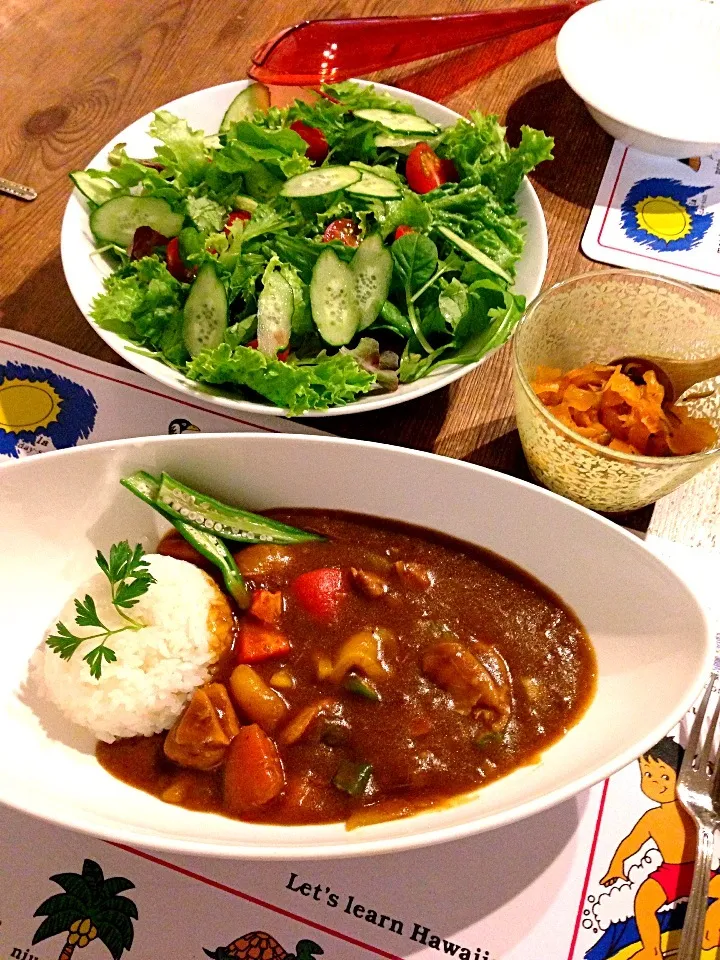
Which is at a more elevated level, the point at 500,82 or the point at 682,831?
the point at 500,82

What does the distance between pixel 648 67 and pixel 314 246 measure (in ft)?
5.02

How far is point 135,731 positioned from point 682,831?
3.84ft

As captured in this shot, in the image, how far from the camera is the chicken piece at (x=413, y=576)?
1.63 m

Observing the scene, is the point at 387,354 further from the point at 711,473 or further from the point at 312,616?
the point at 711,473

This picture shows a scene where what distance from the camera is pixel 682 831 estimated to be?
60.4 inches

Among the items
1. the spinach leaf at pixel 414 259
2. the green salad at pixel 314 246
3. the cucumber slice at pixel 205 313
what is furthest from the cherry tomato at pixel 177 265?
the spinach leaf at pixel 414 259

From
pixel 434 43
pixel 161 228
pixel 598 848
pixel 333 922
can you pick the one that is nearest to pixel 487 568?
pixel 598 848

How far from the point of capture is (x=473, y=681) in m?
1.50

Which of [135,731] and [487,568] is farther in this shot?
[487,568]

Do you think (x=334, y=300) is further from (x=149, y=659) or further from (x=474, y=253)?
(x=149, y=659)

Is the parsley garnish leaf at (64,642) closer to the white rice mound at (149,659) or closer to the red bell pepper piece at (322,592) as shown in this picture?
the white rice mound at (149,659)

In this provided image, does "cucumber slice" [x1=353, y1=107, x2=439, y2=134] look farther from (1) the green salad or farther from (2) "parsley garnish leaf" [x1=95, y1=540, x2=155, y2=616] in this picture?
(2) "parsley garnish leaf" [x1=95, y1=540, x2=155, y2=616]

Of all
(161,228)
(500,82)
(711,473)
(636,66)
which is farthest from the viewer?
(500,82)

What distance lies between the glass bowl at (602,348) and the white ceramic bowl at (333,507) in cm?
15
